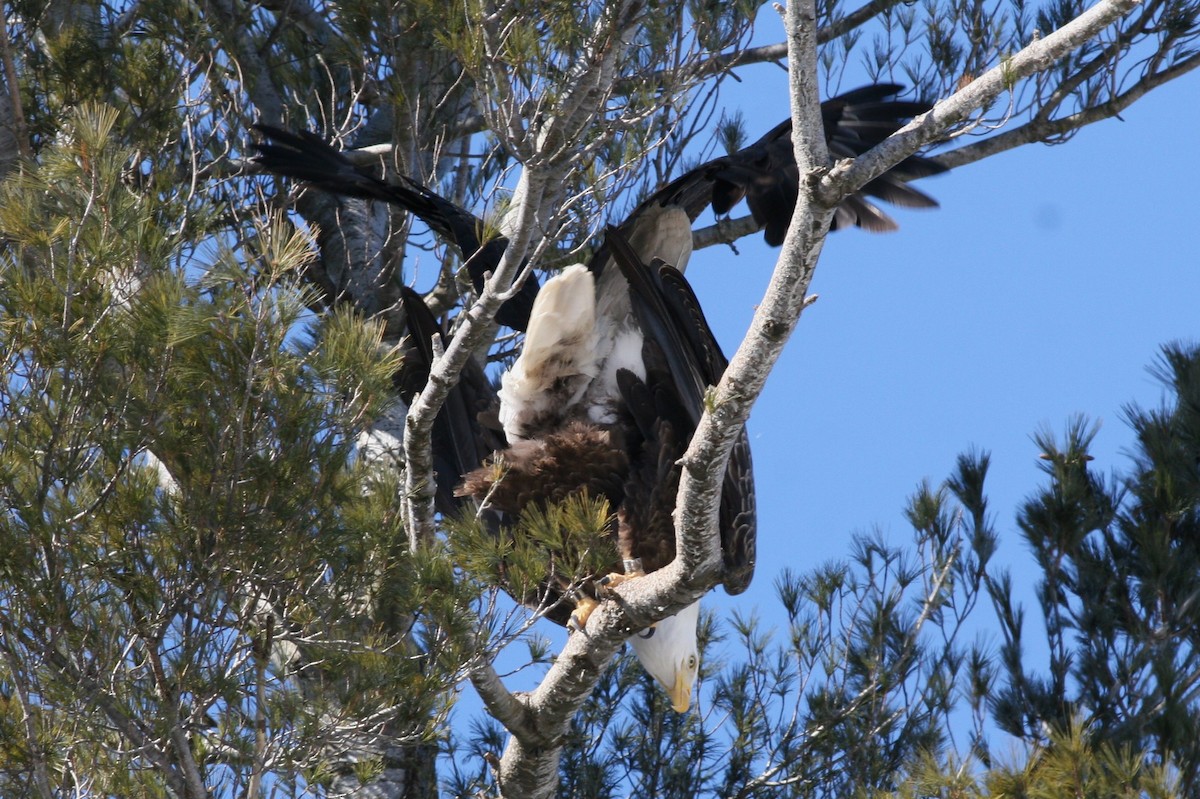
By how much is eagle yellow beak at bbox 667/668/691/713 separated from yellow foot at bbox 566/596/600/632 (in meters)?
0.31

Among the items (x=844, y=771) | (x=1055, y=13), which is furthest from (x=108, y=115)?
(x=1055, y=13)

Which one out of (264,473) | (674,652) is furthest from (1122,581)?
(264,473)

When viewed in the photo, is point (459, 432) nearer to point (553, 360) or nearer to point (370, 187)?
point (553, 360)

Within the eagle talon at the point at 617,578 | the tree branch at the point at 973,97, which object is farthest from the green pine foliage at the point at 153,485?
the tree branch at the point at 973,97

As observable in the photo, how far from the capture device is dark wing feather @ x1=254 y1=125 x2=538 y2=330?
288 centimetres

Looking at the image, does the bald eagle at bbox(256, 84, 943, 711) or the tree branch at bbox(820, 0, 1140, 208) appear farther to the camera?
the bald eagle at bbox(256, 84, 943, 711)

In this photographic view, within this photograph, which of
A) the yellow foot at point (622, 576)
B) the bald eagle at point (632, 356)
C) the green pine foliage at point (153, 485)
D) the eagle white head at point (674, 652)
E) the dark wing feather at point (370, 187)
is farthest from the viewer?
the eagle white head at point (674, 652)

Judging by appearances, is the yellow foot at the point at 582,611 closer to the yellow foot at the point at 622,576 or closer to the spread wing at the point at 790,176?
the yellow foot at the point at 622,576

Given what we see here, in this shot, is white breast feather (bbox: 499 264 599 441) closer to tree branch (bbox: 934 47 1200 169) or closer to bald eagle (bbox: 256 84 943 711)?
bald eagle (bbox: 256 84 943 711)

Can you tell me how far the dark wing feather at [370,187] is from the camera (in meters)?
2.88

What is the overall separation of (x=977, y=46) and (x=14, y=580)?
281cm

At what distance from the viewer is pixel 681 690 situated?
3.14m

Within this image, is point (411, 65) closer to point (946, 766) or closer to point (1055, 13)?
point (1055, 13)

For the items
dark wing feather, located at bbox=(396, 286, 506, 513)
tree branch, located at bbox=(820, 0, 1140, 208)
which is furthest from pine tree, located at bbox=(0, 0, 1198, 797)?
dark wing feather, located at bbox=(396, 286, 506, 513)
